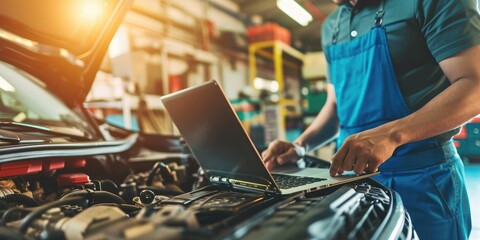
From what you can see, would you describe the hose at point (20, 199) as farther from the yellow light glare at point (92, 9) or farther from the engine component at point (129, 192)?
the yellow light glare at point (92, 9)

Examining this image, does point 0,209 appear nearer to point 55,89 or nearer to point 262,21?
point 55,89

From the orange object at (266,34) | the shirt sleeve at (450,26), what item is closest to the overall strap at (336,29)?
the shirt sleeve at (450,26)

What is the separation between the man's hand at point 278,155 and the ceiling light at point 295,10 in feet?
18.9

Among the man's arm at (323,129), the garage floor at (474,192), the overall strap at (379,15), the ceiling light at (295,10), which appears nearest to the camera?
the overall strap at (379,15)

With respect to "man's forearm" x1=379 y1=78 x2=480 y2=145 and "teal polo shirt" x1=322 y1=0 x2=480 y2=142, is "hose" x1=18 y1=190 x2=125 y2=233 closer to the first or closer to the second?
"man's forearm" x1=379 y1=78 x2=480 y2=145

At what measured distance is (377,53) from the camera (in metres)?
1.11

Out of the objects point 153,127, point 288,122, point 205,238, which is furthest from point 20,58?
point 288,122

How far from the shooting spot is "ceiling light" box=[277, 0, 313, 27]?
6539 mm

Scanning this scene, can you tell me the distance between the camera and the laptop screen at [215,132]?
75cm

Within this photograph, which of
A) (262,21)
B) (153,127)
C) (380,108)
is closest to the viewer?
(380,108)

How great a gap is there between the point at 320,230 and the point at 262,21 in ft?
26.7

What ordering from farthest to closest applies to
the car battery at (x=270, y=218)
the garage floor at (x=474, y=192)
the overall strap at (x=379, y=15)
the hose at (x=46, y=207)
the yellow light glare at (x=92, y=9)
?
the garage floor at (x=474, y=192) < the yellow light glare at (x=92, y=9) < the overall strap at (x=379, y=15) < the hose at (x=46, y=207) < the car battery at (x=270, y=218)

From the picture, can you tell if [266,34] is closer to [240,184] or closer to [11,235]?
[240,184]

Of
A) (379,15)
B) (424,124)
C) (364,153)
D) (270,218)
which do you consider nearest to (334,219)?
(270,218)
